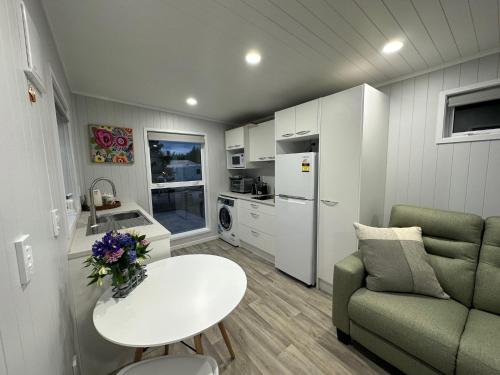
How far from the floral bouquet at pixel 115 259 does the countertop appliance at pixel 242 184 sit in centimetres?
270

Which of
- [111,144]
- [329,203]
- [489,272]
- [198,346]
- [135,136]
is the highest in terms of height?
[135,136]

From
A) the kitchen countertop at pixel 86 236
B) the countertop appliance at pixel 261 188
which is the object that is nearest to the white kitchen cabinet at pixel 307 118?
the countertop appliance at pixel 261 188

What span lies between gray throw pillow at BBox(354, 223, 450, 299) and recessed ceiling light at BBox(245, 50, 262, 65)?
5.86 feet

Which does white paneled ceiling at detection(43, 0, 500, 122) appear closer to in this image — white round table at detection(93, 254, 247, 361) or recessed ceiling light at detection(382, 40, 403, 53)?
recessed ceiling light at detection(382, 40, 403, 53)

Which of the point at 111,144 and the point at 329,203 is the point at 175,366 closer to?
the point at 329,203

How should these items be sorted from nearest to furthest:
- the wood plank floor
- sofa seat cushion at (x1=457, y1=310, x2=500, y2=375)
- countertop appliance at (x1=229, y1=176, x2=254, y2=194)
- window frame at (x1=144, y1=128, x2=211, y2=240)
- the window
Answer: sofa seat cushion at (x1=457, y1=310, x2=500, y2=375)
the wood plank floor
window frame at (x1=144, y1=128, x2=211, y2=240)
the window
countertop appliance at (x1=229, y1=176, x2=254, y2=194)

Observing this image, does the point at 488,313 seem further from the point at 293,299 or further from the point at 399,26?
the point at 399,26

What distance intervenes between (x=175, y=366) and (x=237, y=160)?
318cm

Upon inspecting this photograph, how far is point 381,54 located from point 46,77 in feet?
8.19

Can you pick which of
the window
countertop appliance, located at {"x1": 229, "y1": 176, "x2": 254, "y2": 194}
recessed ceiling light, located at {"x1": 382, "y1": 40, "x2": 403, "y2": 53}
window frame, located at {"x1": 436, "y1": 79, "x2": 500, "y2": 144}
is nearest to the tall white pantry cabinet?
recessed ceiling light, located at {"x1": 382, "y1": 40, "x2": 403, "y2": 53}

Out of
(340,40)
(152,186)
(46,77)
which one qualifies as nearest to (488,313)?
(340,40)

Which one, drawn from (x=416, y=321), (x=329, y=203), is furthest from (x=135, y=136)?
(x=416, y=321)

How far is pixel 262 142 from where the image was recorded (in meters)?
3.37

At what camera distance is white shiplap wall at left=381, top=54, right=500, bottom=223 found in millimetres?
1769
